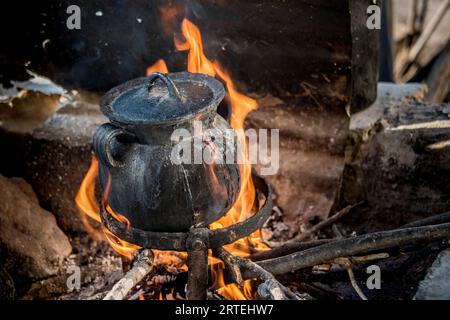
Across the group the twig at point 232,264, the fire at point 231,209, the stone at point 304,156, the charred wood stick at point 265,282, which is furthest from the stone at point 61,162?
the charred wood stick at point 265,282

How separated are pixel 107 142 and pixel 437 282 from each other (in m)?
2.01

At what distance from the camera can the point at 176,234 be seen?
259cm

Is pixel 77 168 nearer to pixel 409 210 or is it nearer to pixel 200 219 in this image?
pixel 200 219

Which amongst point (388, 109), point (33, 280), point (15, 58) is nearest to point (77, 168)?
point (33, 280)

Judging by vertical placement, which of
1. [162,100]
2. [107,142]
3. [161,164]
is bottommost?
[161,164]

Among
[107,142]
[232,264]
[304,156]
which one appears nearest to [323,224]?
[304,156]

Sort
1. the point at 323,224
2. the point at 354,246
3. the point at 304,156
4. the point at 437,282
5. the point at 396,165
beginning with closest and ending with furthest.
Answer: the point at 437,282, the point at 354,246, the point at 396,165, the point at 323,224, the point at 304,156

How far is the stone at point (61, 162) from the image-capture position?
163 inches

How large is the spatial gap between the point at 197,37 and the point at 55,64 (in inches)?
62.8

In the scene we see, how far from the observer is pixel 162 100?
2.65 metres

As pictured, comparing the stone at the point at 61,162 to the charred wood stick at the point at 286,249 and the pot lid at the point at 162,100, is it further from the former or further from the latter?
the charred wood stick at the point at 286,249

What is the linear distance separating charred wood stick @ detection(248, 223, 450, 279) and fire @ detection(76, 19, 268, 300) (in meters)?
0.36

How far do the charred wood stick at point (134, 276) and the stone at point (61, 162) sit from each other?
5.23 ft

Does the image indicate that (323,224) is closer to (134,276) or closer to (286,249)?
(286,249)
